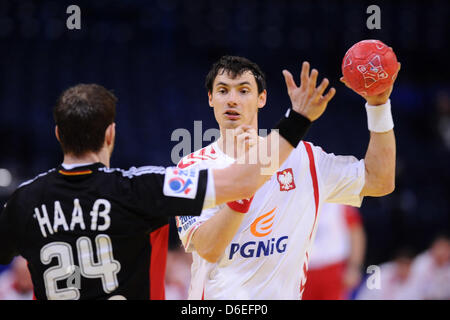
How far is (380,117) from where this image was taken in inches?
161

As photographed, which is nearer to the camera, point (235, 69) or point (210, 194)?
point (210, 194)

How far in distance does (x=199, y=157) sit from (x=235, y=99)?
509mm

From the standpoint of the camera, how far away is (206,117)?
1219 centimetres

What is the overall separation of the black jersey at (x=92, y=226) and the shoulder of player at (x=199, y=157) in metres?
1.09

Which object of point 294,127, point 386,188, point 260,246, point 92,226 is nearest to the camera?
point 92,226

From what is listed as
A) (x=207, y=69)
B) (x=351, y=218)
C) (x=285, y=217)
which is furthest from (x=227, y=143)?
(x=207, y=69)

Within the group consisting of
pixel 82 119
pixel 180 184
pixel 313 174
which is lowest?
pixel 313 174

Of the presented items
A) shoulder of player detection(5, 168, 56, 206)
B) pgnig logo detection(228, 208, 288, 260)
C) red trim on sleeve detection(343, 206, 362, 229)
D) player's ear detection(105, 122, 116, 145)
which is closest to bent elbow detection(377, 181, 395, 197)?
pgnig logo detection(228, 208, 288, 260)

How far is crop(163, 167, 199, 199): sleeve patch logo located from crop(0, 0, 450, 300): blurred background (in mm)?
7049

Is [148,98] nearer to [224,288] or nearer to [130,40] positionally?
[130,40]

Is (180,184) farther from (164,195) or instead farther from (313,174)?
(313,174)

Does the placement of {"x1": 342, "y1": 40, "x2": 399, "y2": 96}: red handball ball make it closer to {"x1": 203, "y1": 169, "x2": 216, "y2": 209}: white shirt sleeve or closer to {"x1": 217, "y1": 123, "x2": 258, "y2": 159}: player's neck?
{"x1": 217, "y1": 123, "x2": 258, "y2": 159}: player's neck

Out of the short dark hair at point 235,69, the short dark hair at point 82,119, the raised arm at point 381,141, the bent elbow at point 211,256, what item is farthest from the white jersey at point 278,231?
the short dark hair at point 82,119
